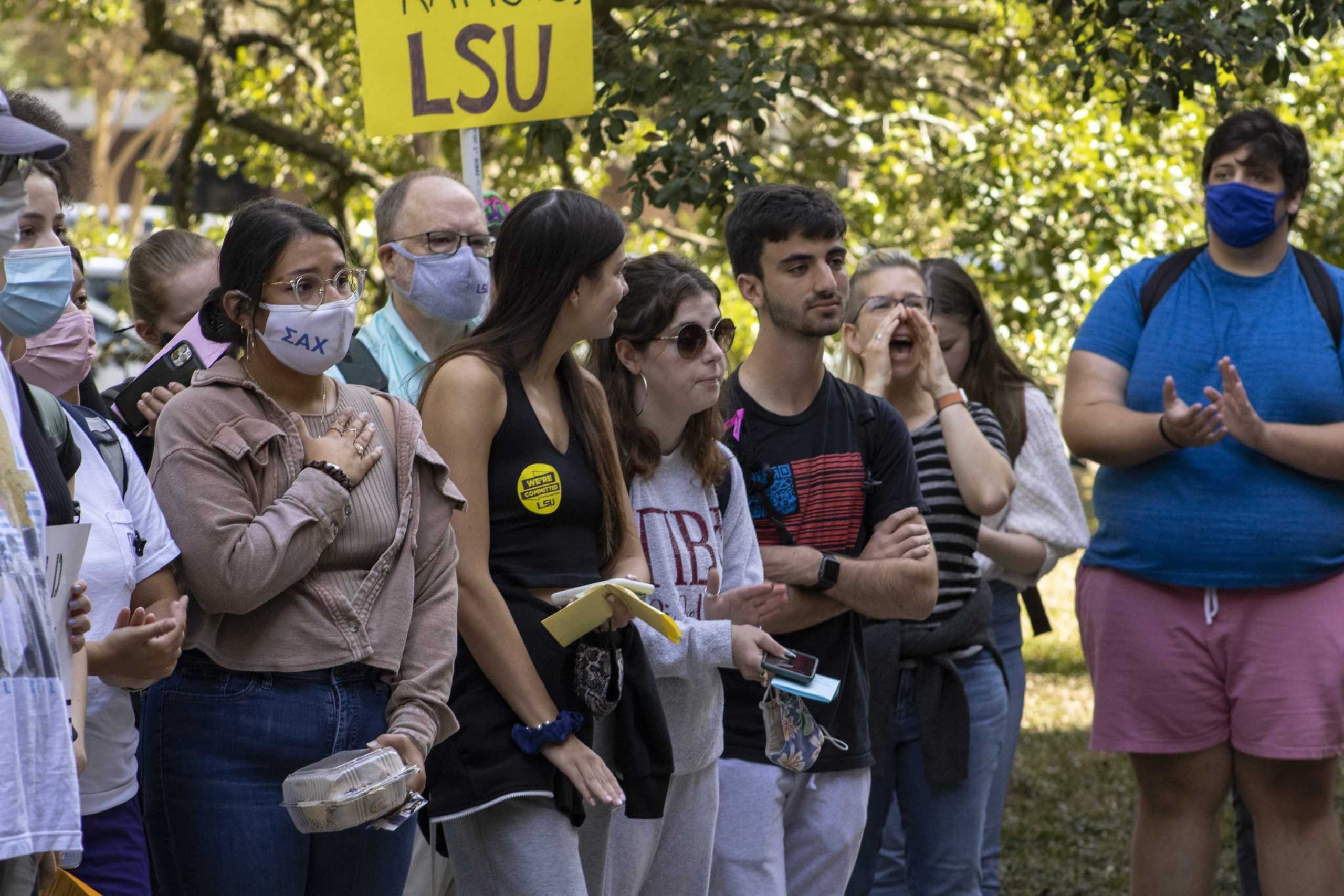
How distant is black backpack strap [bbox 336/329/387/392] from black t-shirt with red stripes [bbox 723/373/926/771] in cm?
103

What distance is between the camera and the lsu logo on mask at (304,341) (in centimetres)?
297

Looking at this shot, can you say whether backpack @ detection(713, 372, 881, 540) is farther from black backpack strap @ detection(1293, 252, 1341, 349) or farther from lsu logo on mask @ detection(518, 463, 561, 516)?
black backpack strap @ detection(1293, 252, 1341, 349)

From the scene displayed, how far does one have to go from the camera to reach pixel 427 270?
4520 millimetres

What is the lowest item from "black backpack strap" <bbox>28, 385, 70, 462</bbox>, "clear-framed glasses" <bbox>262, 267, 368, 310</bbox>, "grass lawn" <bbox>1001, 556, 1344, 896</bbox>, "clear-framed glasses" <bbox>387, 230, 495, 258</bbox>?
"grass lawn" <bbox>1001, 556, 1344, 896</bbox>

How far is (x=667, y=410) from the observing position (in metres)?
3.61

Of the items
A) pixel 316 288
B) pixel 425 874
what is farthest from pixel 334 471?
pixel 425 874

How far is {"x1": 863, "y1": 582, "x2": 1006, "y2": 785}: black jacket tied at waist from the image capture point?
169 inches

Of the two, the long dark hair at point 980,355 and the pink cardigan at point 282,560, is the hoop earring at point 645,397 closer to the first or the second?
the pink cardigan at point 282,560

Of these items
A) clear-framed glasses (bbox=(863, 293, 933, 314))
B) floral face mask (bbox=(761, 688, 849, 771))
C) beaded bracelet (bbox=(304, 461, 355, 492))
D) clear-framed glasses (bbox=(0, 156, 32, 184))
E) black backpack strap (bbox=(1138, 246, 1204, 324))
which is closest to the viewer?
clear-framed glasses (bbox=(0, 156, 32, 184))

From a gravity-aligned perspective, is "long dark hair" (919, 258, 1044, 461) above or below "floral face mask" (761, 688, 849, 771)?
above

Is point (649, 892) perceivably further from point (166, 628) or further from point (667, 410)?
point (166, 628)

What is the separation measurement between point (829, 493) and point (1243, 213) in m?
1.48

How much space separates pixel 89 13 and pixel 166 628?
316 inches

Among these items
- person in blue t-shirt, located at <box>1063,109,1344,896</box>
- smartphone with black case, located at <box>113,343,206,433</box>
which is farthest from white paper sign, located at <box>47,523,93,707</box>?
person in blue t-shirt, located at <box>1063,109,1344,896</box>
